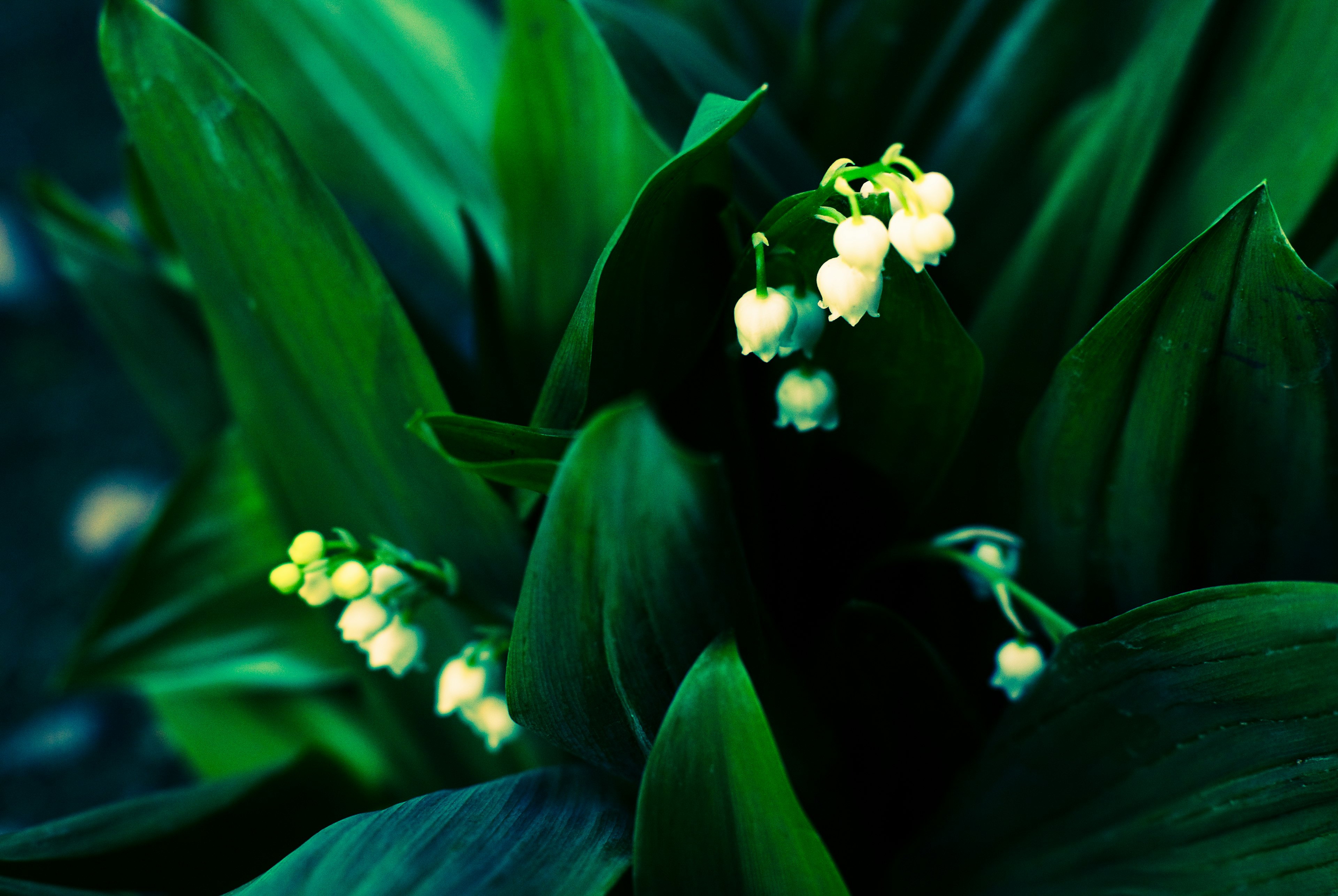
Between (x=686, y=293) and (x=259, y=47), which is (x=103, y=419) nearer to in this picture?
(x=259, y=47)

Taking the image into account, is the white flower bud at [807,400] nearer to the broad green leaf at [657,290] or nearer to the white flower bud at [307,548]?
the broad green leaf at [657,290]

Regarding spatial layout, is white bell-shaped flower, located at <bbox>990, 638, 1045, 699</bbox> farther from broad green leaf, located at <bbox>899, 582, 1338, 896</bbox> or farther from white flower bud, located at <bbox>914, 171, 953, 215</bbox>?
white flower bud, located at <bbox>914, 171, 953, 215</bbox>

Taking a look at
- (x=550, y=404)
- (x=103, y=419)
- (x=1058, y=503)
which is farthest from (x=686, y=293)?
(x=103, y=419)

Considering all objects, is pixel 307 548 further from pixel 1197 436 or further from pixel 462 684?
pixel 1197 436

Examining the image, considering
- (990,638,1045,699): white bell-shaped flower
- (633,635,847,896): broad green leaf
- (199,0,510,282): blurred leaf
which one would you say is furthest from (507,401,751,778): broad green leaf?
(199,0,510,282): blurred leaf

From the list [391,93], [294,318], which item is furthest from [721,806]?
[391,93]

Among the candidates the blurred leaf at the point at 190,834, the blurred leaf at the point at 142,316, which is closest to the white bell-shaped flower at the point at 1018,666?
the blurred leaf at the point at 190,834
